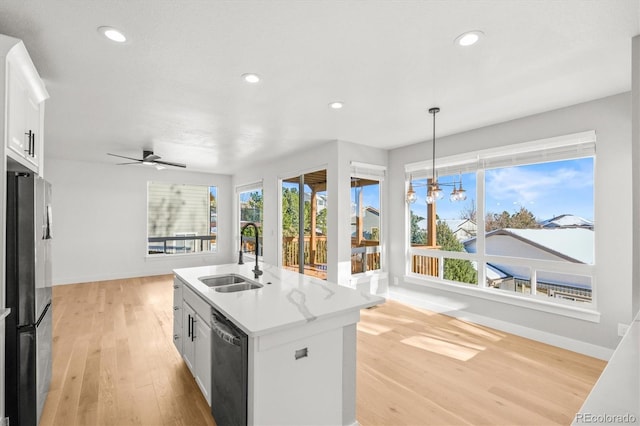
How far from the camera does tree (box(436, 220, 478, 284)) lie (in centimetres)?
423

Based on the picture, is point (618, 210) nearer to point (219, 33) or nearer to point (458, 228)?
point (458, 228)

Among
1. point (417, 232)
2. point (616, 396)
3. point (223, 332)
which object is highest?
point (417, 232)

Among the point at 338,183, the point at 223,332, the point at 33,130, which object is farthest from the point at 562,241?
the point at 33,130

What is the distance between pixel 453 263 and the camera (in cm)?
445

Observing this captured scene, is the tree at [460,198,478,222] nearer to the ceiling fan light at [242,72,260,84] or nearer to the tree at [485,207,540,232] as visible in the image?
the tree at [485,207,540,232]

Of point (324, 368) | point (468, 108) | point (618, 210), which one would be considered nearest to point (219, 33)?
point (324, 368)

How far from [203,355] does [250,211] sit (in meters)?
5.29

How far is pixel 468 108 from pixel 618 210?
5.58ft

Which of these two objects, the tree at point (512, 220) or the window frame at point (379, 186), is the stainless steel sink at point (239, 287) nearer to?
the window frame at point (379, 186)

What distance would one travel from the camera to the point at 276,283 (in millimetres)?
2504

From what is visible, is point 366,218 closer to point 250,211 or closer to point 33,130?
point 250,211

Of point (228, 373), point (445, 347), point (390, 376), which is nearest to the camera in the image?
point (228, 373)

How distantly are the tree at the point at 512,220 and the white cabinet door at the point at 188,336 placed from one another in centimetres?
362

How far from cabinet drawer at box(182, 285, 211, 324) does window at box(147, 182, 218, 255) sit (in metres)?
5.27
